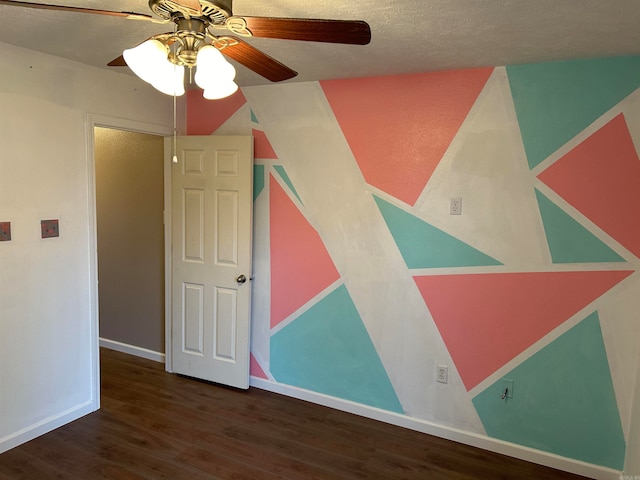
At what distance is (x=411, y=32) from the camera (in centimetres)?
210

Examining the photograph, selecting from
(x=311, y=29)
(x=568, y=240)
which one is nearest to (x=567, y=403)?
(x=568, y=240)

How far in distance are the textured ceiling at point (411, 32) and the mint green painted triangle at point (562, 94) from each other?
8 cm

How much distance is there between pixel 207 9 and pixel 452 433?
272 centimetres

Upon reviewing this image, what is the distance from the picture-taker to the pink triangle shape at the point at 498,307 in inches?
98.7

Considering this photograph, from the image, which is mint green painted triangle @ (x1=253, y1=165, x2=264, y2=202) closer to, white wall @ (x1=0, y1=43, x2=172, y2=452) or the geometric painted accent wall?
the geometric painted accent wall

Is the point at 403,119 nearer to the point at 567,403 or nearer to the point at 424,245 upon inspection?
the point at 424,245

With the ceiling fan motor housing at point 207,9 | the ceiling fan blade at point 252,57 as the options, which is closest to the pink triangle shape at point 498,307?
the ceiling fan blade at point 252,57

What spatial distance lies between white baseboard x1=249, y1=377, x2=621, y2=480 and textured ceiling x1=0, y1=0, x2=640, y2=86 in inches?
87.8

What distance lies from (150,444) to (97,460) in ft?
0.95

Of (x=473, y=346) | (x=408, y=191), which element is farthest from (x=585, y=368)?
(x=408, y=191)

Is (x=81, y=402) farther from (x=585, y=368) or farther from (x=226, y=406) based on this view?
(x=585, y=368)

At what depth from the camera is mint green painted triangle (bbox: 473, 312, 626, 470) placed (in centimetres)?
248

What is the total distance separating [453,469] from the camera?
2574mm

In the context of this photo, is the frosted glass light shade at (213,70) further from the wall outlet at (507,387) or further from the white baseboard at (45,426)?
the white baseboard at (45,426)
